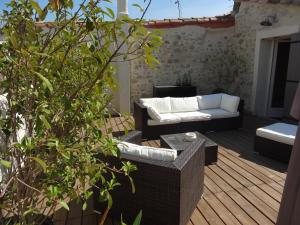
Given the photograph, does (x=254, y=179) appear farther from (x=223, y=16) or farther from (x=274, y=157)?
(x=223, y=16)

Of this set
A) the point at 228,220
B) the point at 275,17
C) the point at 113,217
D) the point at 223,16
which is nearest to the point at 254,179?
the point at 228,220

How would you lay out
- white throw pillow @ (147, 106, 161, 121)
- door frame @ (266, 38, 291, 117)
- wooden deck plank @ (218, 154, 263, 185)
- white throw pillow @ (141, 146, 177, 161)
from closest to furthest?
white throw pillow @ (141, 146, 177, 161)
wooden deck plank @ (218, 154, 263, 185)
white throw pillow @ (147, 106, 161, 121)
door frame @ (266, 38, 291, 117)

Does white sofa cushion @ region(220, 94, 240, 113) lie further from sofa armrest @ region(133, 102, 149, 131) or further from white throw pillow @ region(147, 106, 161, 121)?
sofa armrest @ region(133, 102, 149, 131)

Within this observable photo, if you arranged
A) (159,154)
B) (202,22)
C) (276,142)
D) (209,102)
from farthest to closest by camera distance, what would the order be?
(202,22)
(209,102)
(276,142)
(159,154)

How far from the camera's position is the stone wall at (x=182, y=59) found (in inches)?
309

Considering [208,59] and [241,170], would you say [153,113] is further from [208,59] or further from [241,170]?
[208,59]

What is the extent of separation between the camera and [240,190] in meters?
3.23

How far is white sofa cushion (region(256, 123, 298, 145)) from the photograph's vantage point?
3959mm

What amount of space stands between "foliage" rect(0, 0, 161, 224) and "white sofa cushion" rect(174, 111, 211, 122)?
4.00 m

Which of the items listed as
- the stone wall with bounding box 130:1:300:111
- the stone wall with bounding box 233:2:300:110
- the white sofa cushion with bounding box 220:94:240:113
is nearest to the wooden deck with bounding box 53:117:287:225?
the white sofa cushion with bounding box 220:94:240:113

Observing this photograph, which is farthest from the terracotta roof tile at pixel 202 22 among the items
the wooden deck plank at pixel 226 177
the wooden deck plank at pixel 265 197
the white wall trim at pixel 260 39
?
the wooden deck plank at pixel 265 197

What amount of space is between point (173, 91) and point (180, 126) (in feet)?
8.06

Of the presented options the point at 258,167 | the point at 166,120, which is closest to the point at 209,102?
the point at 166,120

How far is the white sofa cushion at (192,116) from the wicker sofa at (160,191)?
2.75 metres
